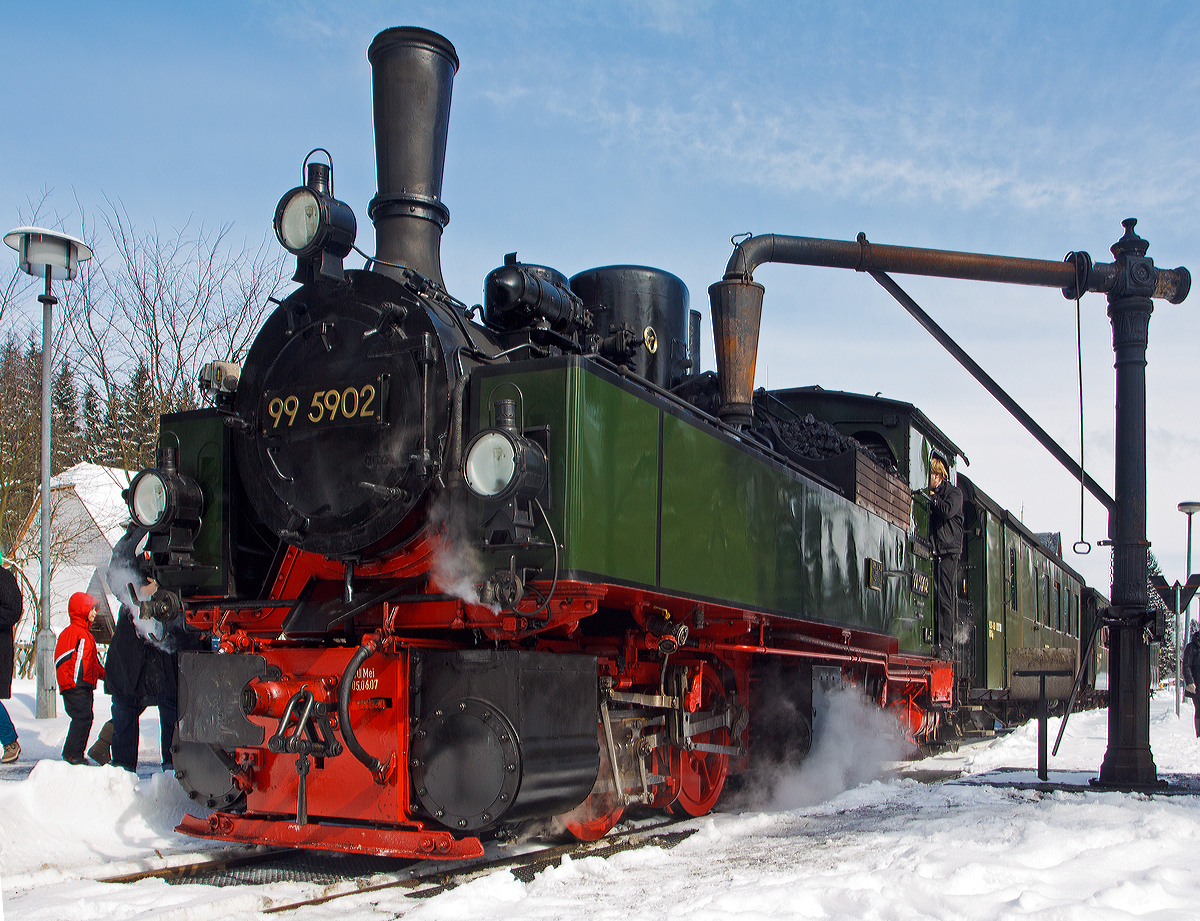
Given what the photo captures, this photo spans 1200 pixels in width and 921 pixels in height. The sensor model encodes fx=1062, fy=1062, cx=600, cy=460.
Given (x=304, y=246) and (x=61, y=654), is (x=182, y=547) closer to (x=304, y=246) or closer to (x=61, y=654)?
(x=304, y=246)

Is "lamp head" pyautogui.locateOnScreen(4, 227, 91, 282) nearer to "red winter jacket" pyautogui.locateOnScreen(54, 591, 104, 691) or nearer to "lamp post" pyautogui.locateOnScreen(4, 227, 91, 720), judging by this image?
"lamp post" pyautogui.locateOnScreen(4, 227, 91, 720)

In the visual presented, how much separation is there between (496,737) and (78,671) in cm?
446

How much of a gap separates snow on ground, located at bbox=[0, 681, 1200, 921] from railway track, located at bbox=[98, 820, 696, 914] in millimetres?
111

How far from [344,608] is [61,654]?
3837 mm

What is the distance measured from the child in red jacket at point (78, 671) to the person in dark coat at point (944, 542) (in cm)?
704

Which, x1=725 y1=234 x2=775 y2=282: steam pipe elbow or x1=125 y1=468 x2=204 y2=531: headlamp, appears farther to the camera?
x1=725 y1=234 x2=775 y2=282: steam pipe elbow

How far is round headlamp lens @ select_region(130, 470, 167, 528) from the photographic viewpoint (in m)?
4.96

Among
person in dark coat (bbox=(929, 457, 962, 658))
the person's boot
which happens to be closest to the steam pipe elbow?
person in dark coat (bbox=(929, 457, 962, 658))

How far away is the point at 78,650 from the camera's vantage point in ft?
23.7

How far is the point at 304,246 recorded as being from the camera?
4.74 m

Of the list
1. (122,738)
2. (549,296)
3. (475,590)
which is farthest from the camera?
(122,738)

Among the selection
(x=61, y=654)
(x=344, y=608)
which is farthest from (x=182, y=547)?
(x=61, y=654)

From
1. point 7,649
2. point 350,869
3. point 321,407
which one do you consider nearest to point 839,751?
point 350,869

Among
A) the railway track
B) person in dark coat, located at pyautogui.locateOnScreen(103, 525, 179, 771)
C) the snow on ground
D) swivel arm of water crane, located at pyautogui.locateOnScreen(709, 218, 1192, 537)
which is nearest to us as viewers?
the snow on ground
